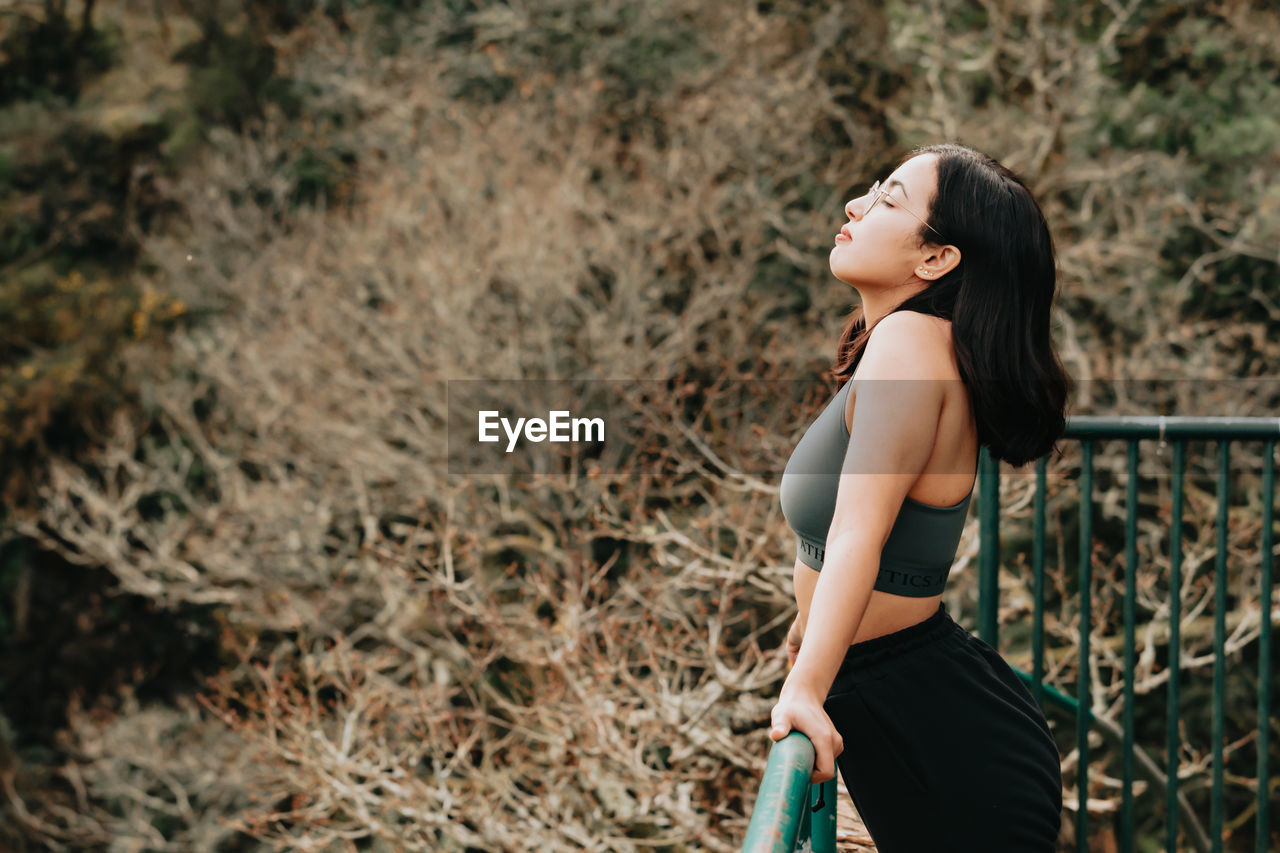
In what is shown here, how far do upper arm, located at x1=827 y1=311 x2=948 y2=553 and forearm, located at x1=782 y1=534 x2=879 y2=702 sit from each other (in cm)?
2

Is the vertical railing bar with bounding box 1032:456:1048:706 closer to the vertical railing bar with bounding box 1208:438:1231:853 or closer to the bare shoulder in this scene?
the vertical railing bar with bounding box 1208:438:1231:853

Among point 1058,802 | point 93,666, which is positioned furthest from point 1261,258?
point 93,666

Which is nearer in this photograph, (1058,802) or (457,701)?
(1058,802)

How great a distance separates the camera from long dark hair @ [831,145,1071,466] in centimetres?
130

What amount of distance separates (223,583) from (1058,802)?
9.48 meters

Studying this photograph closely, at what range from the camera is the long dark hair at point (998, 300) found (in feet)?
4.27

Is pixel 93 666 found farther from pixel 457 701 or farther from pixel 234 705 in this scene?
pixel 457 701

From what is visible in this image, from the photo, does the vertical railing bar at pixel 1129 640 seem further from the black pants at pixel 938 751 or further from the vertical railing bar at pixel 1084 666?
the black pants at pixel 938 751

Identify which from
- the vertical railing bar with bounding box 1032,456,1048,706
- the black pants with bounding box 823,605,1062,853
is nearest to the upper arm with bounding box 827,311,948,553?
the black pants with bounding box 823,605,1062,853

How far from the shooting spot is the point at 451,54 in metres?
10.8

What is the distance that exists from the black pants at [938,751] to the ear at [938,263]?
439mm

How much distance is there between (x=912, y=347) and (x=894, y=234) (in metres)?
0.19

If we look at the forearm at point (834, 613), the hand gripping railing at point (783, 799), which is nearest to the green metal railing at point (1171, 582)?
the forearm at point (834, 613)

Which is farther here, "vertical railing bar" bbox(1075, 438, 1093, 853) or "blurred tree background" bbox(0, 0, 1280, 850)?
"blurred tree background" bbox(0, 0, 1280, 850)
